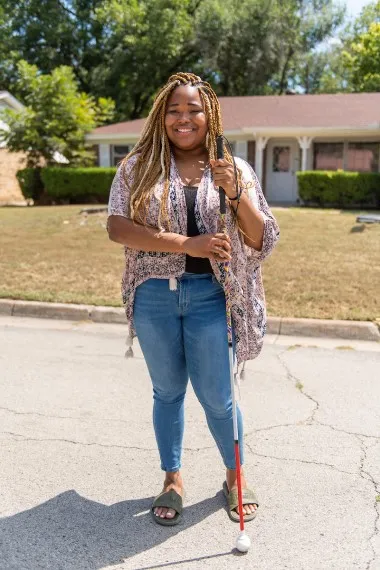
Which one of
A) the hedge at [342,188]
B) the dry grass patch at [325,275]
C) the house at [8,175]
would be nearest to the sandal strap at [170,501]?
the dry grass patch at [325,275]

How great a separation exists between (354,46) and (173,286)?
34841mm

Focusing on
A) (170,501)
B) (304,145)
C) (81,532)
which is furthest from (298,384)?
(304,145)

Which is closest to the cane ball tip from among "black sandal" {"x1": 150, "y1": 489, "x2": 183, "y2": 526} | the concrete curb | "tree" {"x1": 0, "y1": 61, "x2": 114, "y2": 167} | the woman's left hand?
"black sandal" {"x1": 150, "y1": 489, "x2": 183, "y2": 526}

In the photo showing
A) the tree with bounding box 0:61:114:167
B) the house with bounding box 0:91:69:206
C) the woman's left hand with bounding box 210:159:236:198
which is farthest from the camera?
the house with bounding box 0:91:69:206

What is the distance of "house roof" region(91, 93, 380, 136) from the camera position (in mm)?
22203

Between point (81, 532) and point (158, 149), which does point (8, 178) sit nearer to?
point (158, 149)

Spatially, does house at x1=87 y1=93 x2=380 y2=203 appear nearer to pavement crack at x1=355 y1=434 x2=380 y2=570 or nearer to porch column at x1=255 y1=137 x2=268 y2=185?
porch column at x1=255 y1=137 x2=268 y2=185

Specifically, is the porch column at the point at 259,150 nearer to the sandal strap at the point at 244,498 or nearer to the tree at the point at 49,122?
the tree at the point at 49,122

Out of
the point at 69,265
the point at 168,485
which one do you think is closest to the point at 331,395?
the point at 168,485

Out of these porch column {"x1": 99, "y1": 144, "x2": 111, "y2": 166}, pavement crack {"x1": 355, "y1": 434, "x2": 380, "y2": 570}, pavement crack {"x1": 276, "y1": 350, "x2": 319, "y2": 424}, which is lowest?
pavement crack {"x1": 276, "y1": 350, "x2": 319, "y2": 424}

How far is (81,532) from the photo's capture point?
2.96m

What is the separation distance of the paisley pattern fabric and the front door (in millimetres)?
20969

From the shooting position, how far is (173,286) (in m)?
2.85

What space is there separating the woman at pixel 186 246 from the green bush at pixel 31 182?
21.2 metres
